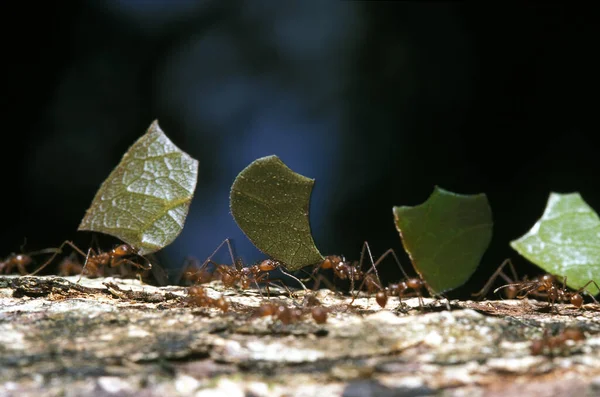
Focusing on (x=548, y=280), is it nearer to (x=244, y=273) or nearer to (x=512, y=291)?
(x=512, y=291)

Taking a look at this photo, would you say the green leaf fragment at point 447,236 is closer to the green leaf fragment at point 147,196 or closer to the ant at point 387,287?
the ant at point 387,287

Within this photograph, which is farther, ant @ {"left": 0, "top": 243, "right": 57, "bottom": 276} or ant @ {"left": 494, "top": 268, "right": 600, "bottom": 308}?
ant @ {"left": 0, "top": 243, "right": 57, "bottom": 276}

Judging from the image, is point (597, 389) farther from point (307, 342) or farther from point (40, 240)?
point (40, 240)

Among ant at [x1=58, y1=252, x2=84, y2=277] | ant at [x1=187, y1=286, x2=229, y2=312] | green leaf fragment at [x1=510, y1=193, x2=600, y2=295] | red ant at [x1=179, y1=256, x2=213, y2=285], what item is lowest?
ant at [x1=58, y1=252, x2=84, y2=277]

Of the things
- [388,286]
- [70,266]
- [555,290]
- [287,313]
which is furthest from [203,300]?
[70,266]

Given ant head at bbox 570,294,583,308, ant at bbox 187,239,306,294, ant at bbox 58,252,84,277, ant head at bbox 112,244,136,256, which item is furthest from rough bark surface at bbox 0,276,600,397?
ant at bbox 58,252,84,277

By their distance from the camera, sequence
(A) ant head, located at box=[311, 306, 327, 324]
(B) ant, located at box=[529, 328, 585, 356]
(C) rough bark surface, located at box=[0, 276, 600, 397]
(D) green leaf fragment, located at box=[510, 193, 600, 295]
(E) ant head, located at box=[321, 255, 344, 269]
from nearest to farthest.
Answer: (C) rough bark surface, located at box=[0, 276, 600, 397], (B) ant, located at box=[529, 328, 585, 356], (A) ant head, located at box=[311, 306, 327, 324], (D) green leaf fragment, located at box=[510, 193, 600, 295], (E) ant head, located at box=[321, 255, 344, 269]

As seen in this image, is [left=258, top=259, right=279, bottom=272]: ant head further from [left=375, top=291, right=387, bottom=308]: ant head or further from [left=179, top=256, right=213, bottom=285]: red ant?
[left=375, top=291, right=387, bottom=308]: ant head

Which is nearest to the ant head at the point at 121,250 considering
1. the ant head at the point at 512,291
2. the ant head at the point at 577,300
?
the ant head at the point at 512,291
